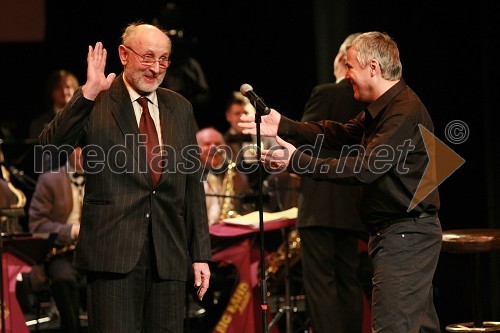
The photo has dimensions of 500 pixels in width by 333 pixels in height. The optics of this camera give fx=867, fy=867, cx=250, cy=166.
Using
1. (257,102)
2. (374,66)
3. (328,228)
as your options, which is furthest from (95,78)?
(328,228)

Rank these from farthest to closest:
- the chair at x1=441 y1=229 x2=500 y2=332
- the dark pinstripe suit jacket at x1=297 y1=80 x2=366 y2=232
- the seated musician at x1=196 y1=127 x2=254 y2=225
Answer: the seated musician at x1=196 y1=127 x2=254 y2=225, the dark pinstripe suit jacket at x1=297 y1=80 x2=366 y2=232, the chair at x1=441 y1=229 x2=500 y2=332

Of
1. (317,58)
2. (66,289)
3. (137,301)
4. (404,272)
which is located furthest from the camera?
(317,58)

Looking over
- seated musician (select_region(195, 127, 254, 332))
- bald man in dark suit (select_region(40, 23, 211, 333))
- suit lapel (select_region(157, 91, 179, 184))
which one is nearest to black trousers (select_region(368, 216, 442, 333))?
bald man in dark suit (select_region(40, 23, 211, 333))

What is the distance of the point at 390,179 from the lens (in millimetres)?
4047

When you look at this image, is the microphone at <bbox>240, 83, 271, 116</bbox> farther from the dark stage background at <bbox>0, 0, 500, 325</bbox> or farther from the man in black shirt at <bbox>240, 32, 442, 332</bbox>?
the dark stage background at <bbox>0, 0, 500, 325</bbox>

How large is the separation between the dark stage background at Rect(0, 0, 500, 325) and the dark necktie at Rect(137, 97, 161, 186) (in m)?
3.12

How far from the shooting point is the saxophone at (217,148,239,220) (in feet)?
A: 21.4

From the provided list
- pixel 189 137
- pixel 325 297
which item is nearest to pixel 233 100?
pixel 325 297

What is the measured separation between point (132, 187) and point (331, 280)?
1914mm

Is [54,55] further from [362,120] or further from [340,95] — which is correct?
[362,120]

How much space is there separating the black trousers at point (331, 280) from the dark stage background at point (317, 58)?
1.25 meters

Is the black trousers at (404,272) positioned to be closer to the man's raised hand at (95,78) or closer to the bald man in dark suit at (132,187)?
the bald man in dark suit at (132,187)

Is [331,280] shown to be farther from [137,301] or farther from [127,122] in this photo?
[127,122]

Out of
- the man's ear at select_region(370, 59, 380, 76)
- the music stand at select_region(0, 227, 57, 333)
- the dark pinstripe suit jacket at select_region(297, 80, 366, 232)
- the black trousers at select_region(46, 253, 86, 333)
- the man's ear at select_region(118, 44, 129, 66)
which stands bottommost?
the black trousers at select_region(46, 253, 86, 333)
